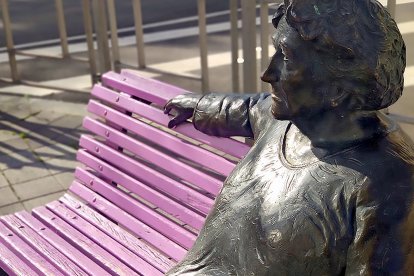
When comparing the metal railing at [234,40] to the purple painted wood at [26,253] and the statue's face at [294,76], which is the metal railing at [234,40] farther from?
the statue's face at [294,76]

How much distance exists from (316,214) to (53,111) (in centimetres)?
529

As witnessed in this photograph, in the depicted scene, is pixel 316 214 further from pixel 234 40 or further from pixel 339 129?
pixel 234 40

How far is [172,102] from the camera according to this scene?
3256 mm

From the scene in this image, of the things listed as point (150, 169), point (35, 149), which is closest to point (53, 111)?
point (35, 149)

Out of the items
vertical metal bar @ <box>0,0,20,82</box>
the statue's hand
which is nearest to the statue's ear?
the statue's hand

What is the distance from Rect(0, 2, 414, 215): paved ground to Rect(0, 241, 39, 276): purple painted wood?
134 cm

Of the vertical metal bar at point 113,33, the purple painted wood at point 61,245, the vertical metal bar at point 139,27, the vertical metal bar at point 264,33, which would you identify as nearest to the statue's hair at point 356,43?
the purple painted wood at point 61,245

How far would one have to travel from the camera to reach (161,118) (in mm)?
3518

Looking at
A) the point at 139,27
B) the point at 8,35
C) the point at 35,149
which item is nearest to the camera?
the point at 35,149

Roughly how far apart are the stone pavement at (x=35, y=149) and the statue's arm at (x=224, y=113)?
7.54 ft

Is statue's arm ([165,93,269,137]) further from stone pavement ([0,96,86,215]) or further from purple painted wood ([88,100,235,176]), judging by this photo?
stone pavement ([0,96,86,215])

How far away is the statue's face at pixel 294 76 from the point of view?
1.84m

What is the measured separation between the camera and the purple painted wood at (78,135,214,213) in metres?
3.28

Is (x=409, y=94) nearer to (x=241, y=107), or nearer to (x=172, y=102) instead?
(x=172, y=102)
